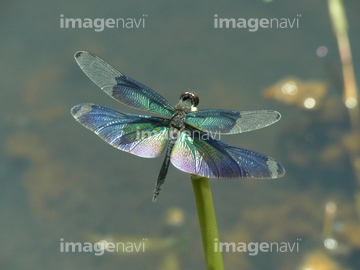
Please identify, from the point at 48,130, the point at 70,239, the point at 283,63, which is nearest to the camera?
the point at 70,239

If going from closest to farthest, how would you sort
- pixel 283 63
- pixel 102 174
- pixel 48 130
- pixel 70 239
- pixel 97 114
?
pixel 97 114 → pixel 70 239 → pixel 102 174 → pixel 48 130 → pixel 283 63

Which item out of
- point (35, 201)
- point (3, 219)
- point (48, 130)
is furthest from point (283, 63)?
point (3, 219)

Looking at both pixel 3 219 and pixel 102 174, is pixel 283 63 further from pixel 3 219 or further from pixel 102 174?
pixel 3 219

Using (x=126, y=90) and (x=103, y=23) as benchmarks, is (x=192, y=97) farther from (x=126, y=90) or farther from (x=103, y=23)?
(x=103, y=23)

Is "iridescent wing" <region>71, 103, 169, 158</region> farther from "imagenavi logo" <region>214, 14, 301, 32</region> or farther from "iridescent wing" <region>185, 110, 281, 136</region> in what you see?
"imagenavi logo" <region>214, 14, 301, 32</region>

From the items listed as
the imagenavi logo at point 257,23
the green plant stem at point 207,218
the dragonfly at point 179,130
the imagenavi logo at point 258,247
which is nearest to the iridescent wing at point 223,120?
the dragonfly at point 179,130

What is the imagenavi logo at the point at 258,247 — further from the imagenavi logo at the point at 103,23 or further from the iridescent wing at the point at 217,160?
the imagenavi logo at the point at 103,23

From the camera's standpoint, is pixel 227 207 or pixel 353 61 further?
pixel 353 61
